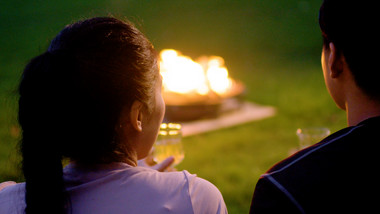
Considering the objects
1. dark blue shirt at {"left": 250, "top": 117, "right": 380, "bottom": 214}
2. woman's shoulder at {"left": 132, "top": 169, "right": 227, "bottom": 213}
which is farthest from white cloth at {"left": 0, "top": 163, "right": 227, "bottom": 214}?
dark blue shirt at {"left": 250, "top": 117, "right": 380, "bottom": 214}

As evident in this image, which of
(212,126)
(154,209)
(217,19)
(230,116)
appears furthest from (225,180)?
(217,19)

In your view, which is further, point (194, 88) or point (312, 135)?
point (194, 88)

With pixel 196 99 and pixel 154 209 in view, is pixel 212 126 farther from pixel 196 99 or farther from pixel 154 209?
pixel 154 209

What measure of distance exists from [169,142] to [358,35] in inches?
58.8

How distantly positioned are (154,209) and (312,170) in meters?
0.55

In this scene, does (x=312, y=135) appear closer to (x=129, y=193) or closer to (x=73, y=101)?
(x=129, y=193)

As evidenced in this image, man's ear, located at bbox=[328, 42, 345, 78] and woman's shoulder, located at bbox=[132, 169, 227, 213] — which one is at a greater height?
man's ear, located at bbox=[328, 42, 345, 78]

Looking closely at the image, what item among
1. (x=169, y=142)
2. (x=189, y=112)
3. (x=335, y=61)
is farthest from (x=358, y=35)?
(x=189, y=112)

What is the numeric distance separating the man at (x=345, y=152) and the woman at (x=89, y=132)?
1.17 feet

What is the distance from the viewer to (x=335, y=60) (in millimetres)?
1440

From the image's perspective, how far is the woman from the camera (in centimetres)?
140

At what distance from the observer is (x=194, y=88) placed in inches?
250

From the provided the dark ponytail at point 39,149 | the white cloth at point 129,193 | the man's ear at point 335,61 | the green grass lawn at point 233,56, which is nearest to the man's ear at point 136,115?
the white cloth at point 129,193

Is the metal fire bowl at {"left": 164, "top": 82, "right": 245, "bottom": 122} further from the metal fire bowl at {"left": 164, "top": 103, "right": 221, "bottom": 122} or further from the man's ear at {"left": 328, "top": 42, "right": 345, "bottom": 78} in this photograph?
the man's ear at {"left": 328, "top": 42, "right": 345, "bottom": 78}
